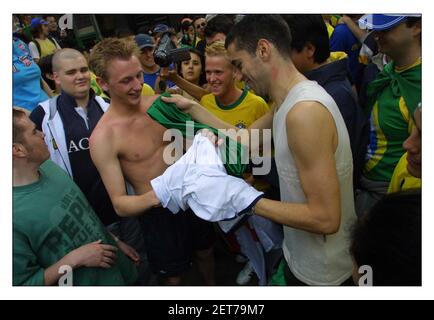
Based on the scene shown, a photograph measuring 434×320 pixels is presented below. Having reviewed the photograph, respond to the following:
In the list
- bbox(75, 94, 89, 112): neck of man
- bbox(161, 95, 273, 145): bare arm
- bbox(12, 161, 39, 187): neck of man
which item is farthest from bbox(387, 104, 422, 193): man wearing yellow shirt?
bbox(12, 161, 39, 187): neck of man

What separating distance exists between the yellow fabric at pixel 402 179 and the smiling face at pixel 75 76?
1422 millimetres

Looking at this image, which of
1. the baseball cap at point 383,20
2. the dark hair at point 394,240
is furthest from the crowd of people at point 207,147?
the dark hair at point 394,240

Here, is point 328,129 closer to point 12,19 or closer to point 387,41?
point 387,41

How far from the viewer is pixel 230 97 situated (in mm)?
1883

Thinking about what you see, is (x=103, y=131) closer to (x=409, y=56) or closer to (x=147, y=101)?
(x=147, y=101)

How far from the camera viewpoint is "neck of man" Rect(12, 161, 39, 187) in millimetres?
1555

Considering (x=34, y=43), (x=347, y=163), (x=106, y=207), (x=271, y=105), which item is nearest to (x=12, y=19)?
(x=34, y=43)

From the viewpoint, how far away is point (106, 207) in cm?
181

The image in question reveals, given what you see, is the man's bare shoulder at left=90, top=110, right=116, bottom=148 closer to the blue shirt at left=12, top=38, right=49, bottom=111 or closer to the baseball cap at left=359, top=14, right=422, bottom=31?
the blue shirt at left=12, top=38, right=49, bottom=111

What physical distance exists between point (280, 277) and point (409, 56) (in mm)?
1103

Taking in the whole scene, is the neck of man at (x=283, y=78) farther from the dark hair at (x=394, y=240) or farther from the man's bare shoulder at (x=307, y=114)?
the dark hair at (x=394, y=240)

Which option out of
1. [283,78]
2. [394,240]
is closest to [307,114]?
[283,78]

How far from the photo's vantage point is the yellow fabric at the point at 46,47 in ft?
5.80

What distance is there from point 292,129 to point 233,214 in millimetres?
398
